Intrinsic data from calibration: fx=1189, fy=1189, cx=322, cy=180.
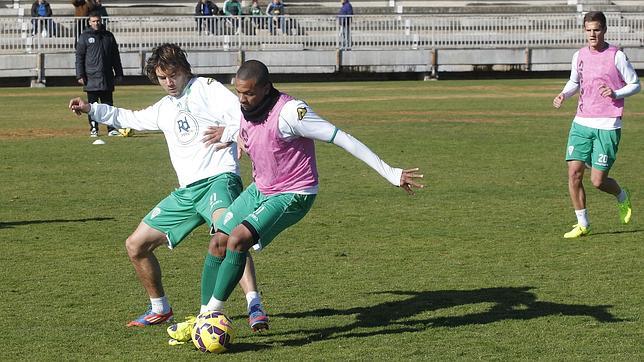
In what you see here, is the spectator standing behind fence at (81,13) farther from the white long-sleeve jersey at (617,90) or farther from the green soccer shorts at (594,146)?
the green soccer shorts at (594,146)

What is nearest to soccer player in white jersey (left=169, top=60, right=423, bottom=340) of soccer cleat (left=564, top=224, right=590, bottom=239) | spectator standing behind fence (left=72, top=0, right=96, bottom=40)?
soccer cleat (left=564, top=224, right=590, bottom=239)

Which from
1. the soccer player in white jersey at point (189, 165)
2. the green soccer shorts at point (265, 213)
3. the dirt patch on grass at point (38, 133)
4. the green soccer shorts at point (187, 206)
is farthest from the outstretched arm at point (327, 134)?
the dirt patch on grass at point (38, 133)

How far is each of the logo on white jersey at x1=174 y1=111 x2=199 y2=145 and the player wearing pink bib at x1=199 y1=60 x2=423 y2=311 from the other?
19.7 inches

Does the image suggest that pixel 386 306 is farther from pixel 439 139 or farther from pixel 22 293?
pixel 439 139

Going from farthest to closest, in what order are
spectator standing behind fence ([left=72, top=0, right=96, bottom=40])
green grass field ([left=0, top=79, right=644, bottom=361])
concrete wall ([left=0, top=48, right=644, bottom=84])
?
concrete wall ([left=0, top=48, right=644, bottom=84]), spectator standing behind fence ([left=72, top=0, right=96, bottom=40]), green grass field ([left=0, top=79, right=644, bottom=361])

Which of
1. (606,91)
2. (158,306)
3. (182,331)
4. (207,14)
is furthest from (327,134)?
(207,14)

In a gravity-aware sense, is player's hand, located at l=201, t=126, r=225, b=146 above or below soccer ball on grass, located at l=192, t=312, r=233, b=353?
above

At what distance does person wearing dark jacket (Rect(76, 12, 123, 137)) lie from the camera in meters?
22.5

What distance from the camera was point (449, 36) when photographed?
40.6m

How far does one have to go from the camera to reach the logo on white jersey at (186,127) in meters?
8.33

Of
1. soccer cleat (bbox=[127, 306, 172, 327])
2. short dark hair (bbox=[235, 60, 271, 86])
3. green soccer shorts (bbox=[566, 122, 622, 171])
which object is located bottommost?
soccer cleat (bbox=[127, 306, 172, 327])

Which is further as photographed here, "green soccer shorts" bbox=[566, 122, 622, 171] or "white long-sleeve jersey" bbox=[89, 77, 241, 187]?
"green soccer shorts" bbox=[566, 122, 622, 171]

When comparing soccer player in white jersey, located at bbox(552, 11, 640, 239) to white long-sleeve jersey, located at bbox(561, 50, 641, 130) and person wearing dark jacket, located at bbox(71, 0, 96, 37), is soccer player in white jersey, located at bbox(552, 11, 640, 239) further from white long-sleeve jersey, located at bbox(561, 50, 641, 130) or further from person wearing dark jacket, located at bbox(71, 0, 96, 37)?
person wearing dark jacket, located at bbox(71, 0, 96, 37)

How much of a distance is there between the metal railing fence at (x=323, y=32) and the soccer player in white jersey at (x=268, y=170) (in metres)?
30.6
